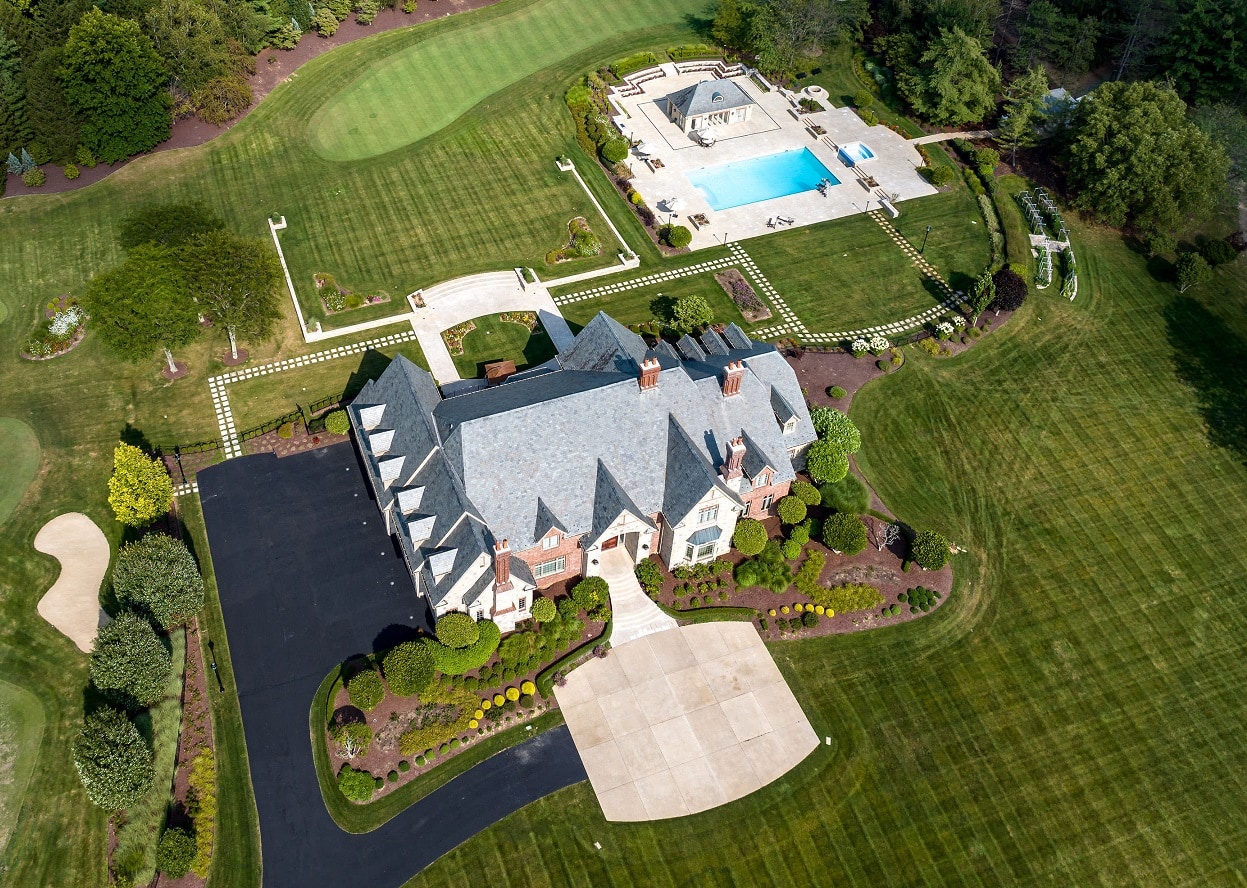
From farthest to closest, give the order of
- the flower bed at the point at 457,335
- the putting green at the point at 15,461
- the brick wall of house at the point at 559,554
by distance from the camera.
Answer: the flower bed at the point at 457,335 < the putting green at the point at 15,461 < the brick wall of house at the point at 559,554

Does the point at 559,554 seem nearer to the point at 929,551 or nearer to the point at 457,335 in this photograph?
the point at 929,551

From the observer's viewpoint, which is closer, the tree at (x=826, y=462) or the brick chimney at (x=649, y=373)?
the brick chimney at (x=649, y=373)

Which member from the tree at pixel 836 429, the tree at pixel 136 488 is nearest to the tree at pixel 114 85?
the tree at pixel 136 488

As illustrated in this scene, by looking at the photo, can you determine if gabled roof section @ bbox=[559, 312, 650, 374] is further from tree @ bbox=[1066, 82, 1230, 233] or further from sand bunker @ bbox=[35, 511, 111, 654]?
tree @ bbox=[1066, 82, 1230, 233]

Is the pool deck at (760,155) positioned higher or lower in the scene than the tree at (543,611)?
higher

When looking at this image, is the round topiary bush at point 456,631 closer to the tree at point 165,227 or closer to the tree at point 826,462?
the tree at point 826,462

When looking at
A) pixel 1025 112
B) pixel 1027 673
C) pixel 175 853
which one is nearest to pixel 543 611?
pixel 175 853

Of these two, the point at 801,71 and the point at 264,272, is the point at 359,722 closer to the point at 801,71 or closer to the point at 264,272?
the point at 264,272

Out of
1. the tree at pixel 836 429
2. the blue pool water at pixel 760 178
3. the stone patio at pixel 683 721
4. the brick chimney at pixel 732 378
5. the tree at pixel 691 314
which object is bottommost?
the stone patio at pixel 683 721
